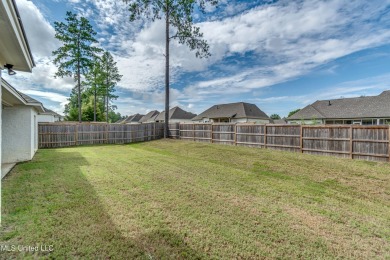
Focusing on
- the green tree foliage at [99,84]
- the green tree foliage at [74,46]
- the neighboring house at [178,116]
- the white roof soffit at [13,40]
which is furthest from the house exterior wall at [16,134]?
the neighboring house at [178,116]

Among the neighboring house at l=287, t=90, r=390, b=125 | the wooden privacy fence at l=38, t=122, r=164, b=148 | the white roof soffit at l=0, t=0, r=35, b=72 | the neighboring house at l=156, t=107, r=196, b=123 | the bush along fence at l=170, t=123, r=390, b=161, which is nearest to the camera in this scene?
the white roof soffit at l=0, t=0, r=35, b=72

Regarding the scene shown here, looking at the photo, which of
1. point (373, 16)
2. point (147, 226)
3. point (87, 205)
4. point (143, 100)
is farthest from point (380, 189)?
point (143, 100)

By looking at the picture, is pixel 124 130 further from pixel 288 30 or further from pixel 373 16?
pixel 373 16

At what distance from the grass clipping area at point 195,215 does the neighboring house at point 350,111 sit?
56.3ft

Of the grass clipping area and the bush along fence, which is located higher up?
the bush along fence

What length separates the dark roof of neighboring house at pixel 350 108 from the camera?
60.7 feet

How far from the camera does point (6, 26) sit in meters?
2.31

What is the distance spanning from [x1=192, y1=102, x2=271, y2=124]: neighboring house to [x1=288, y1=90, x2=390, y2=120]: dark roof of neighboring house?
17.8 ft

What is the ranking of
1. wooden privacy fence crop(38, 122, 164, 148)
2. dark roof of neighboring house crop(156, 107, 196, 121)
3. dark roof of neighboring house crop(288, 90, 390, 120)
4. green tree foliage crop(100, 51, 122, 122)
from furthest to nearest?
dark roof of neighboring house crop(156, 107, 196, 121) < green tree foliage crop(100, 51, 122, 122) < dark roof of neighboring house crop(288, 90, 390, 120) < wooden privacy fence crop(38, 122, 164, 148)

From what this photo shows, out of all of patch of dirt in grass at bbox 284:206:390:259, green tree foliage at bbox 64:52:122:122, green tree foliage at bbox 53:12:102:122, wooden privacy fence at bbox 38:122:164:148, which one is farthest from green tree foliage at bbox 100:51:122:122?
patch of dirt in grass at bbox 284:206:390:259

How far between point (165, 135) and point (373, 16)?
15708mm

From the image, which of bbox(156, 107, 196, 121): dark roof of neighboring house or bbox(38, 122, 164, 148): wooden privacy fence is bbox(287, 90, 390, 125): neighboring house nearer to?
bbox(38, 122, 164, 148): wooden privacy fence

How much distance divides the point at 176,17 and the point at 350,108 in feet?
68.0

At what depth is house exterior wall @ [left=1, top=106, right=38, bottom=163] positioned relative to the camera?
775 cm
